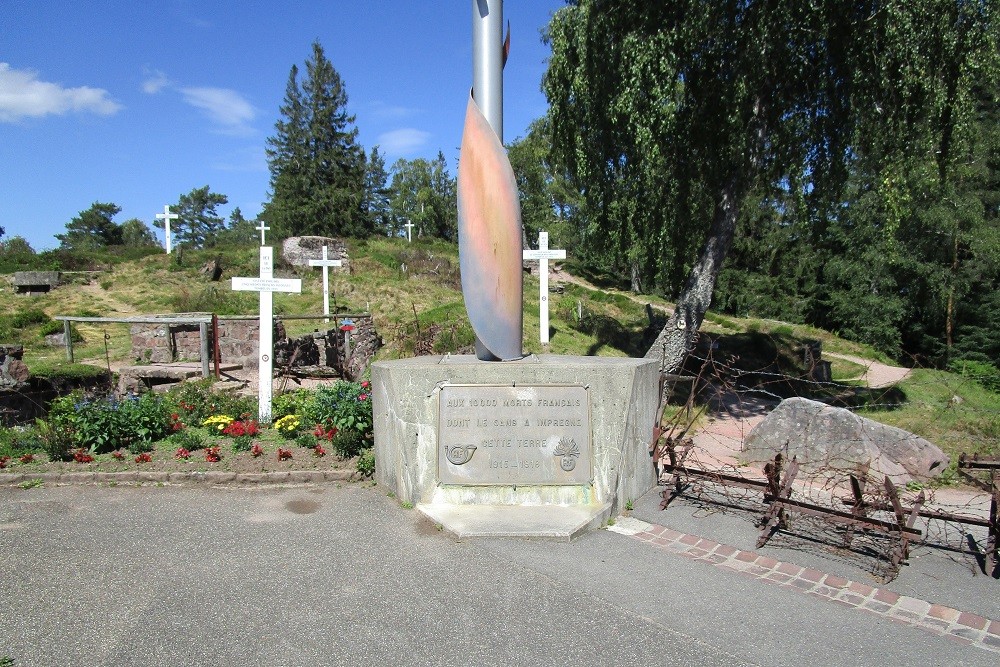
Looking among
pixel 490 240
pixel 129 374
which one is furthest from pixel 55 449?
pixel 129 374

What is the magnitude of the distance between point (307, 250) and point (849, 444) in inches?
976

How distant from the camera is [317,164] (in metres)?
43.5

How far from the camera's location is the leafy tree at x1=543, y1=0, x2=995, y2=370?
30.2ft

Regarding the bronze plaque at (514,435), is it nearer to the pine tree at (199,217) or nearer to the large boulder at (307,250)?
the large boulder at (307,250)

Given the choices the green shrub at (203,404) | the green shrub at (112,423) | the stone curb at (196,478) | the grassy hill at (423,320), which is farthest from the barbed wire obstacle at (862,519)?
the green shrub at (203,404)

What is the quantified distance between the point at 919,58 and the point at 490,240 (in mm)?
7448

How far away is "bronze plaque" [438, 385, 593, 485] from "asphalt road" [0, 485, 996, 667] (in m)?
0.58

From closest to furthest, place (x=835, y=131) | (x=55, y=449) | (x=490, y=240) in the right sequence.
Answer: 1. (x=490, y=240)
2. (x=55, y=449)
3. (x=835, y=131)

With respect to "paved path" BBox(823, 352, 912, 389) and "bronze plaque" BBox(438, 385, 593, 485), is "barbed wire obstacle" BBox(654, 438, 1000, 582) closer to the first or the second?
"bronze plaque" BBox(438, 385, 593, 485)

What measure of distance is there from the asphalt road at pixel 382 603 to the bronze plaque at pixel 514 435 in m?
0.58

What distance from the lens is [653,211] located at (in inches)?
447

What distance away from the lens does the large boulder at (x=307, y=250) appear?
89.4ft

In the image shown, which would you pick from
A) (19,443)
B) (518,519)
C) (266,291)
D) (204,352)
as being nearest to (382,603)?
(518,519)

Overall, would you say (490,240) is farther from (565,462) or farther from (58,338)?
(58,338)
